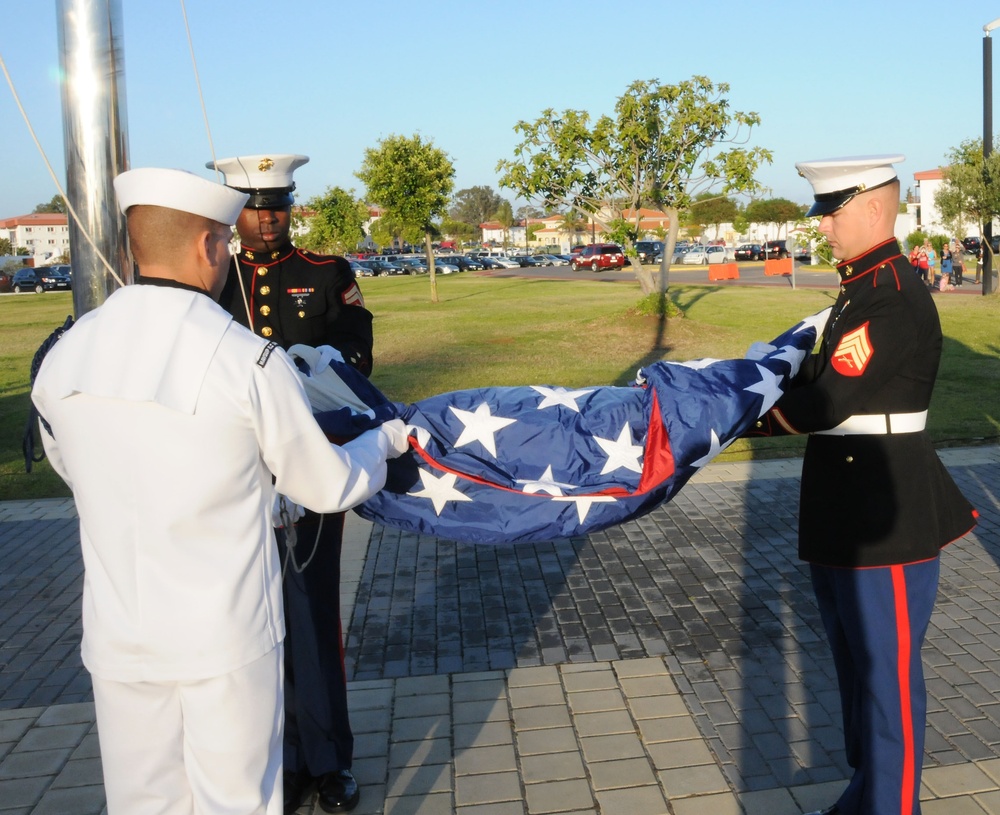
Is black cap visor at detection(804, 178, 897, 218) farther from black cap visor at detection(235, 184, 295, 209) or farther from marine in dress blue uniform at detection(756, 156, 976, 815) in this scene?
black cap visor at detection(235, 184, 295, 209)

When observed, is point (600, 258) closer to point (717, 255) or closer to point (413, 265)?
point (717, 255)

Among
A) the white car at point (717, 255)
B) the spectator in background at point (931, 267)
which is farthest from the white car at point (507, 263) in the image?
the spectator in background at point (931, 267)

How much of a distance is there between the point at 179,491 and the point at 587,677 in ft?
9.36

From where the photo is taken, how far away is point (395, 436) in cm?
295

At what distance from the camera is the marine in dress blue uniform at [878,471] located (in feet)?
9.77

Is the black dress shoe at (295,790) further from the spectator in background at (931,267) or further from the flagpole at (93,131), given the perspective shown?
the spectator in background at (931,267)

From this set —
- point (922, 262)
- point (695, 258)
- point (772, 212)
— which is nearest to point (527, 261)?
point (695, 258)

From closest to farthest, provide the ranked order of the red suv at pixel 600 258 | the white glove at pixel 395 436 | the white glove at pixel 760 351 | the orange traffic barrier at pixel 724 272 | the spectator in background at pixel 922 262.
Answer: the white glove at pixel 395 436, the white glove at pixel 760 351, the spectator in background at pixel 922 262, the orange traffic barrier at pixel 724 272, the red suv at pixel 600 258

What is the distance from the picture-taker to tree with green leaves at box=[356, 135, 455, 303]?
1244 inches

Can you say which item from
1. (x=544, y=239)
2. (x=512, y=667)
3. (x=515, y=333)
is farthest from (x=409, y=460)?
(x=544, y=239)

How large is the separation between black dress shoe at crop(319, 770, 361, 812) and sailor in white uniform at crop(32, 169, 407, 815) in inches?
51.3

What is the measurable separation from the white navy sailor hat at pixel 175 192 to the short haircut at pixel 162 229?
0.05 feet

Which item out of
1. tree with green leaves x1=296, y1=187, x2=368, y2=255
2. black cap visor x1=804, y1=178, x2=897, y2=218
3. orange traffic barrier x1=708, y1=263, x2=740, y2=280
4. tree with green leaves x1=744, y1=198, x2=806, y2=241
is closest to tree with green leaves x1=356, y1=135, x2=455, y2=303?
orange traffic barrier x1=708, y1=263, x2=740, y2=280

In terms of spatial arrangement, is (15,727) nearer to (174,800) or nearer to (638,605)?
(174,800)
